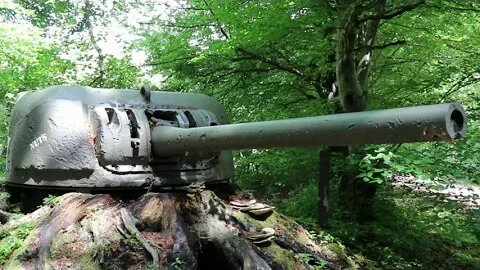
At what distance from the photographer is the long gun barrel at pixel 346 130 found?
2383 mm

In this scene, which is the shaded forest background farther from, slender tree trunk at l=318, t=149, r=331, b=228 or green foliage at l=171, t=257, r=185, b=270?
green foliage at l=171, t=257, r=185, b=270

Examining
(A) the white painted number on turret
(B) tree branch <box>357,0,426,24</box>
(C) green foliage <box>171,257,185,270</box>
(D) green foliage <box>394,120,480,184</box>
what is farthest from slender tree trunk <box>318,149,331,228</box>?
(A) the white painted number on turret

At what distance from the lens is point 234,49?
820 cm

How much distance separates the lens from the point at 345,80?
7.53 metres

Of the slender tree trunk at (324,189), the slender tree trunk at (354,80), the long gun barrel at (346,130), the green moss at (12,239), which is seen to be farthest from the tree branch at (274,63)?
the green moss at (12,239)

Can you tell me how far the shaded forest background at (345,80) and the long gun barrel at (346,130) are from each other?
90.6 inches

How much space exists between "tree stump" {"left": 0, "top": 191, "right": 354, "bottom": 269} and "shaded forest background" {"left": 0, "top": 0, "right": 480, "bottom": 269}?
56.2 inches

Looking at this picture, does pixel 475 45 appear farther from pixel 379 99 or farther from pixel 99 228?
pixel 99 228

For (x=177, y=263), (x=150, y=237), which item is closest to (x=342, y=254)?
(x=177, y=263)

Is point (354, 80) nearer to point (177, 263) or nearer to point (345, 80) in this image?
point (345, 80)

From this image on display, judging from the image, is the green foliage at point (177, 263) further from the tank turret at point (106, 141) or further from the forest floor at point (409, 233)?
the forest floor at point (409, 233)

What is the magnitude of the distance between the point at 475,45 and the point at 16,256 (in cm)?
763

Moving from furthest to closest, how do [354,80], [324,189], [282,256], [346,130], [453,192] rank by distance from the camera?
[453,192]
[354,80]
[324,189]
[282,256]
[346,130]

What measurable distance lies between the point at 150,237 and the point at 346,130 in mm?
2129
